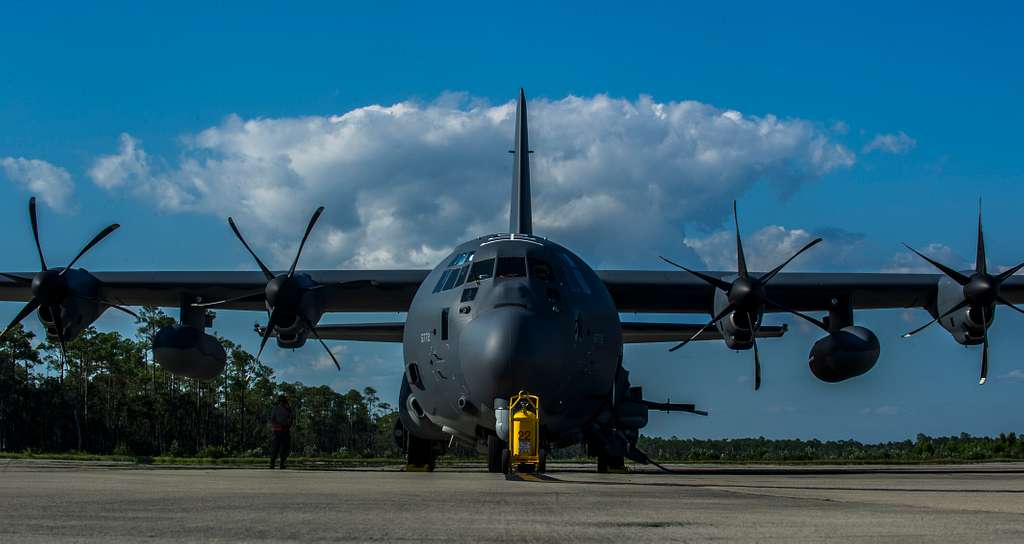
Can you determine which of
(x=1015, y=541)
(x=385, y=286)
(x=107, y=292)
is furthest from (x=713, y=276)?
(x=1015, y=541)

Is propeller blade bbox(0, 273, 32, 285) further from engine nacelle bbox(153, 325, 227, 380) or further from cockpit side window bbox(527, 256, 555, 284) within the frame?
cockpit side window bbox(527, 256, 555, 284)

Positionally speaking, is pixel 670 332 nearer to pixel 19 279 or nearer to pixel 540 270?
pixel 540 270

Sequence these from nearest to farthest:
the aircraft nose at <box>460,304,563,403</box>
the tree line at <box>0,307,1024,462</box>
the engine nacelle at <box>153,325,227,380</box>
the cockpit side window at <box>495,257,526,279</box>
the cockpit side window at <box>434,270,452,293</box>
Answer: the aircraft nose at <box>460,304,563,403</box>
the cockpit side window at <box>495,257,526,279</box>
the cockpit side window at <box>434,270,452,293</box>
the engine nacelle at <box>153,325,227,380</box>
the tree line at <box>0,307,1024,462</box>

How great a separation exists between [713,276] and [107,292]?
13863 millimetres

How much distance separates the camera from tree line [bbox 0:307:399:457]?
3152 inches

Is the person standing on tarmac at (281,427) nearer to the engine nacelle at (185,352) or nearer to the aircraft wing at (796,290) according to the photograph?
the engine nacelle at (185,352)

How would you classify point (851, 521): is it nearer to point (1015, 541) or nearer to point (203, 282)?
point (1015, 541)

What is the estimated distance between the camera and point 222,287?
2327cm

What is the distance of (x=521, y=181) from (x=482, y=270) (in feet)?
25.6

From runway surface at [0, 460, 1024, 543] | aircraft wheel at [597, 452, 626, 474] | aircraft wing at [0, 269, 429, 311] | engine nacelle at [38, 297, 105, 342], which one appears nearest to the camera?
runway surface at [0, 460, 1024, 543]

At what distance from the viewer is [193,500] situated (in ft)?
23.9

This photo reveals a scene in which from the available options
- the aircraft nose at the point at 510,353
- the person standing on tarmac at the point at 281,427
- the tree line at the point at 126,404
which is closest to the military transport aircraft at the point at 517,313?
the aircraft nose at the point at 510,353

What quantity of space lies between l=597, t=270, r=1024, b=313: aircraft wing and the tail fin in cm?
214

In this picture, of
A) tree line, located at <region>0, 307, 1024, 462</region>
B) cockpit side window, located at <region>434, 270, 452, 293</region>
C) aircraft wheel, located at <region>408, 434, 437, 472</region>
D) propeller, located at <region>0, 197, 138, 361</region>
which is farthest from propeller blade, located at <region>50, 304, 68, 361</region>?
tree line, located at <region>0, 307, 1024, 462</region>
